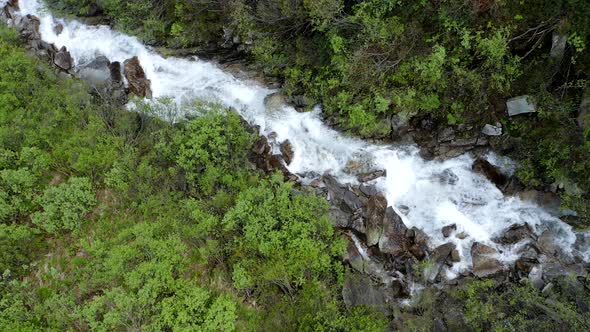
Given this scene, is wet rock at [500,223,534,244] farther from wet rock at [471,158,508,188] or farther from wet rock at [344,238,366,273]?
wet rock at [344,238,366,273]

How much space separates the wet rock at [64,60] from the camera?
17.4m

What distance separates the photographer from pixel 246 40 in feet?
50.4

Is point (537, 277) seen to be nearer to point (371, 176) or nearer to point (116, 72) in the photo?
point (371, 176)

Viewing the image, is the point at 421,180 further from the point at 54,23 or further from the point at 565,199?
the point at 54,23

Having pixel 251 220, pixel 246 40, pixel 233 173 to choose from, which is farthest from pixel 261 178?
pixel 246 40

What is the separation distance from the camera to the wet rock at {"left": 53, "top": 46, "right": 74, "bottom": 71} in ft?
57.2

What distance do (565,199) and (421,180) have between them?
12.7 ft

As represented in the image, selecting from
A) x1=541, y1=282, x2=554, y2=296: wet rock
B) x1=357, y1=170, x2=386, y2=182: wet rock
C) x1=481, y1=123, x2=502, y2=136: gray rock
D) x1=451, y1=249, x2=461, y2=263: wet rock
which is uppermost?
x1=481, y1=123, x2=502, y2=136: gray rock

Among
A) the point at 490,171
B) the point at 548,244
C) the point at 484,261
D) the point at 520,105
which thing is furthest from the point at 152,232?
the point at 520,105

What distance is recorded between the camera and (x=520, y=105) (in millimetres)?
11094

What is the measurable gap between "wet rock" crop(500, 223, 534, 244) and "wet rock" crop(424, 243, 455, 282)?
1509 mm

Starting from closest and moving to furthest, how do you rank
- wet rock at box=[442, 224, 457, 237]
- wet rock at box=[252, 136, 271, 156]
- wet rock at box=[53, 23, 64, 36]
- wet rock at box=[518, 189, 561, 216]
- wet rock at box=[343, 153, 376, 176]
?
wet rock at box=[518, 189, 561, 216] < wet rock at box=[442, 224, 457, 237] < wet rock at box=[343, 153, 376, 176] < wet rock at box=[252, 136, 271, 156] < wet rock at box=[53, 23, 64, 36]

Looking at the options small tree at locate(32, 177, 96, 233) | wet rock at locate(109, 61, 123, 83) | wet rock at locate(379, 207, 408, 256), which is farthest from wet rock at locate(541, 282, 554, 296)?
wet rock at locate(109, 61, 123, 83)

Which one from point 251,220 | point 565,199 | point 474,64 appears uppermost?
point 474,64
